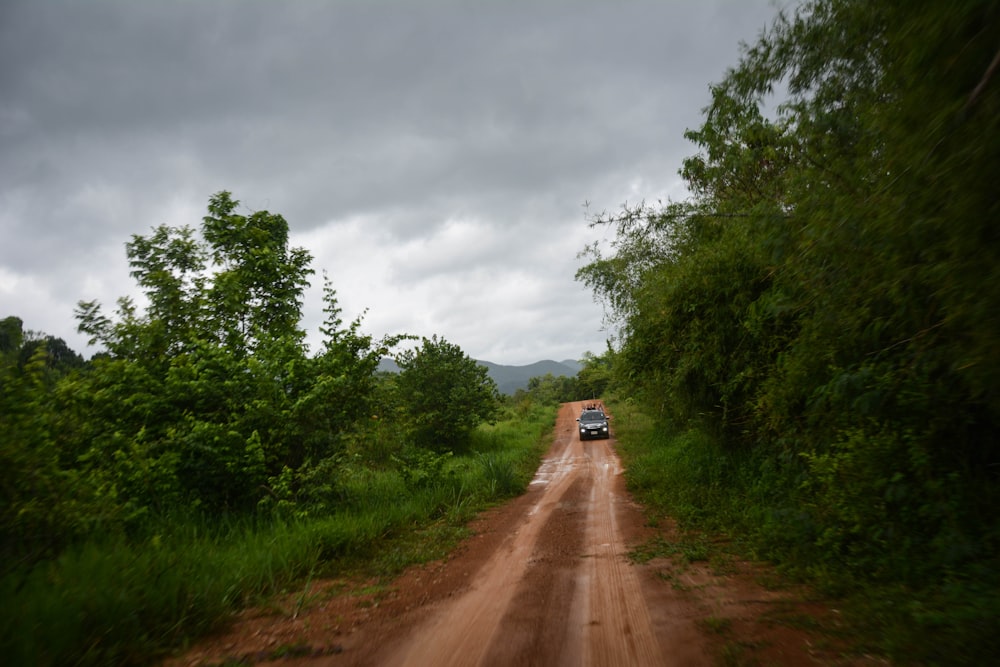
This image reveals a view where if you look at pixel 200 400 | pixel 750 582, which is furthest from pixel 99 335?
pixel 750 582

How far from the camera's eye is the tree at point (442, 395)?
17938 mm

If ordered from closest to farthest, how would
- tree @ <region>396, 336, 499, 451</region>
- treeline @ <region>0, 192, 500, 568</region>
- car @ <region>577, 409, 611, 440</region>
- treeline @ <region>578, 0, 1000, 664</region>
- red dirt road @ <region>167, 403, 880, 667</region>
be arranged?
treeline @ <region>578, 0, 1000, 664</region>, red dirt road @ <region>167, 403, 880, 667</region>, treeline @ <region>0, 192, 500, 568</region>, tree @ <region>396, 336, 499, 451</region>, car @ <region>577, 409, 611, 440</region>

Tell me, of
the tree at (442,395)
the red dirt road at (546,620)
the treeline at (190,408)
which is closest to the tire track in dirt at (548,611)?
the red dirt road at (546,620)

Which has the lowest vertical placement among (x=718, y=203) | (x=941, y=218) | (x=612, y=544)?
(x=612, y=544)

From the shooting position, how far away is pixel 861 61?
14.3ft

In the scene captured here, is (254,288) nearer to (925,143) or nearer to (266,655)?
(266,655)

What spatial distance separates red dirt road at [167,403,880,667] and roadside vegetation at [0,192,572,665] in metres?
0.72

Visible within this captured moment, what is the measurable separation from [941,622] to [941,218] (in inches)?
110

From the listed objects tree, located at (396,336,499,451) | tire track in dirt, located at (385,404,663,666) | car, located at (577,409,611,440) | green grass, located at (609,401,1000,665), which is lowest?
tire track in dirt, located at (385,404,663,666)

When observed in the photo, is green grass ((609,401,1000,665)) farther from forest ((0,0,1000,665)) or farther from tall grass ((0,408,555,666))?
tall grass ((0,408,555,666))

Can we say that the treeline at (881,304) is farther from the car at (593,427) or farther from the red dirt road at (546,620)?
the car at (593,427)

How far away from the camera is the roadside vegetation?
4.13 m

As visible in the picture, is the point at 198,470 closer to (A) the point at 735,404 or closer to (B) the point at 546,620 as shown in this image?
(B) the point at 546,620

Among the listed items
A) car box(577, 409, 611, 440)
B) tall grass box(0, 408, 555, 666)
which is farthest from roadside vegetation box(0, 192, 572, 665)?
car box(577, 409, 611, 440)
